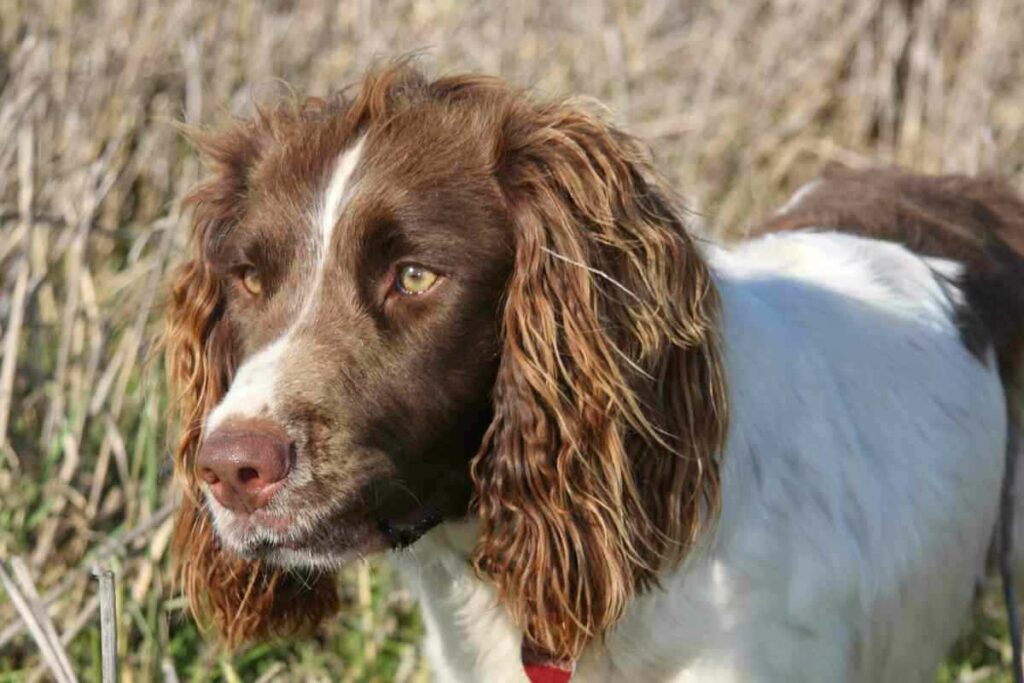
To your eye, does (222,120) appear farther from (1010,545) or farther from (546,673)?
(1010,545)

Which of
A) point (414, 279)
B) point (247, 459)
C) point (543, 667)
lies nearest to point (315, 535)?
point (247, 459)

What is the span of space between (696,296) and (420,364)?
0.47 metres

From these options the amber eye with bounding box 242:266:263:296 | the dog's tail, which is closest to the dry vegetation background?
the dog's tail

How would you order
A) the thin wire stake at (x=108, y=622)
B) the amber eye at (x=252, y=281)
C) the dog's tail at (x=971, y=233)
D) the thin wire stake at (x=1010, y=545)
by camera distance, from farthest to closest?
the dog's tail at (x=971, y=233), the thin wire stake at (x=1010, y=545), the amber eye at (x=252, y=281), the thin wire stake at (x=108, y=622)

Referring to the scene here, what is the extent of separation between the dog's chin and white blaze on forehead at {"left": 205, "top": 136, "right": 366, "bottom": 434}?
0.54ft

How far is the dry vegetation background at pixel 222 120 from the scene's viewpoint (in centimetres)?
403

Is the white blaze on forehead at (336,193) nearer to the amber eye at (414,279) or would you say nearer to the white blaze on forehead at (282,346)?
the white blaze on forehead at (282,346)

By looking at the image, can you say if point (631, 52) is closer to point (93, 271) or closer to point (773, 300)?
point (93, 271)

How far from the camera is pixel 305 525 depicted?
8.03 ft

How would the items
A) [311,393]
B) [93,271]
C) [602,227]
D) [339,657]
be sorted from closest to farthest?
[311,393] < [602,227] < [339,657] < [93,271]

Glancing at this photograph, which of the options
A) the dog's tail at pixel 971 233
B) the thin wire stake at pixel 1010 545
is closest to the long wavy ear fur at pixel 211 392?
the thin wire stake at pixel 1010 545

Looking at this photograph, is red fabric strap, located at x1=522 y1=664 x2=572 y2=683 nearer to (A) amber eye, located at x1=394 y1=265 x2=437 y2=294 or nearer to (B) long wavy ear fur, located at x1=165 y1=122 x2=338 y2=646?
(B) long wavy ear fur, located at x1=165 y1=122 x2=338 y2=646

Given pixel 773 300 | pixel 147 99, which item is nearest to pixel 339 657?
pixel 773 300

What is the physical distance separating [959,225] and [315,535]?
197 centimetres
